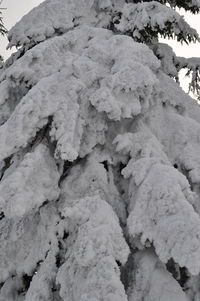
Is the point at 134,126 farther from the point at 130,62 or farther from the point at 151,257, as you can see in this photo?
the point at 151,257

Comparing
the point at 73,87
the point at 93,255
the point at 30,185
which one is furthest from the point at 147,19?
the point at 93,255

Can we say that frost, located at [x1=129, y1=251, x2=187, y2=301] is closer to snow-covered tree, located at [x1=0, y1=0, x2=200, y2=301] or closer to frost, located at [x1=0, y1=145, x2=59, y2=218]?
snow-covered tree, located at [x1=0, y1=0, x2=200, y2=301]

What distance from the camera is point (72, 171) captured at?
10.9 feet

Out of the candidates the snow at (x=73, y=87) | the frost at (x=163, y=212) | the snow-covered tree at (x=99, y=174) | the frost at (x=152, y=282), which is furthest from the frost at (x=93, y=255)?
the snow at (x=73, y=87)

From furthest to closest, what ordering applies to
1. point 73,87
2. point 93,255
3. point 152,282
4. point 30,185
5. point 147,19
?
point 147,19, point 73,87, point 30,185, point 152,282, point 93,255

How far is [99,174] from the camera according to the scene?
3250mm

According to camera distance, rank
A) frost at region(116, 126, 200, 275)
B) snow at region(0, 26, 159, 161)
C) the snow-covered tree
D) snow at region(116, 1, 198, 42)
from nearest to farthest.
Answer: frost at region(116, 126, 200, 275), the snow-covered tree, snow at region(0, 26, 159, 161), snow at region(116, 1, 198, 42)

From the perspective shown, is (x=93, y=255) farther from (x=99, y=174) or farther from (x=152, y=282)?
(x=99, y=174)

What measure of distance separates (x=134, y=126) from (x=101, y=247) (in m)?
1.40

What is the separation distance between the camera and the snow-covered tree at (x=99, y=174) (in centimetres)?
248

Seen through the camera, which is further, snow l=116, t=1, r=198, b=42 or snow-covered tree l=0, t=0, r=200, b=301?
snow l=116, t=1, r=198, b=42

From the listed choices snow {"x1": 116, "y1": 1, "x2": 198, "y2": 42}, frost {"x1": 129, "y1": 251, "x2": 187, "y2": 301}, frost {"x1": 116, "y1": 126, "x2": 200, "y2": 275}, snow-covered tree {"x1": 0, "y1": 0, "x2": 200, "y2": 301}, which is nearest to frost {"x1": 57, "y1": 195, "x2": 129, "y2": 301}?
snow-covered tree {"x1": 0, "y1": 0, "x2": 200, "y2": 301}

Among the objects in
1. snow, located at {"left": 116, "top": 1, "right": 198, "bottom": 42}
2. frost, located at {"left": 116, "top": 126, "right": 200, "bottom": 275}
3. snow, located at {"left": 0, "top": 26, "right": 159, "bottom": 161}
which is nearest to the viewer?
frost, located at {"left": 116, "top": 126, "right": 200, "bottom": 275}

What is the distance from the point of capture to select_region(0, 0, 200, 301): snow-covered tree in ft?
8.13
